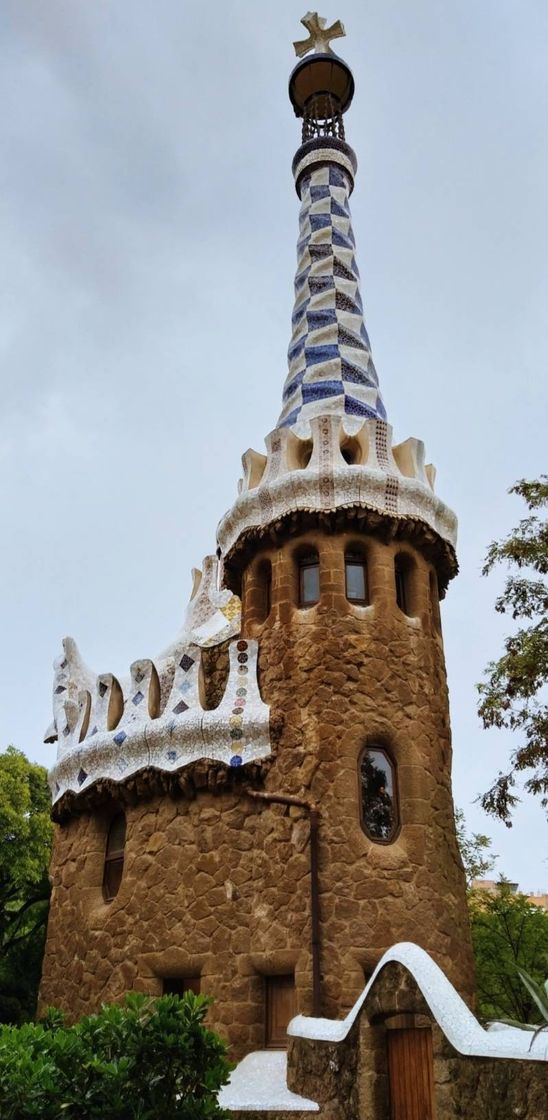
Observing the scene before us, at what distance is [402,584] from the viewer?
10.1m

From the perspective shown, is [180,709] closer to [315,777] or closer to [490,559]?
[315,777]

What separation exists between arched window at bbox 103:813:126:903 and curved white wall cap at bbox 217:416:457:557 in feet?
10.2

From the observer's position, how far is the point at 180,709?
9.51 metres

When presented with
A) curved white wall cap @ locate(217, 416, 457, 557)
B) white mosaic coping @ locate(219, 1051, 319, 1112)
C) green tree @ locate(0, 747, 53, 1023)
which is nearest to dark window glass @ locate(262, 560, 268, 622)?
curved white wall cap @ locate(217, 416, 457, 557)

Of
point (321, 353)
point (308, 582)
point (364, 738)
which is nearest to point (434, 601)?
point (308, 582)

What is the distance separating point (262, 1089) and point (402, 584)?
4.88 metres

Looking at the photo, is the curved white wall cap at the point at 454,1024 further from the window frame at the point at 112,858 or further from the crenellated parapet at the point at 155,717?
the window frame at the point at 112,858

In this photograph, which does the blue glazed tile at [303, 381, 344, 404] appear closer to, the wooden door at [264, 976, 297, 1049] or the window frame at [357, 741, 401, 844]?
the window frame at [357, 741, 401, 844]

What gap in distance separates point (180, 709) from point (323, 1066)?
3686 millimetres

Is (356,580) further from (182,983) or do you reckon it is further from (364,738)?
(182,983)

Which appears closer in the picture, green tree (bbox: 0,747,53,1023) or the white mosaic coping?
the white mosaic coping

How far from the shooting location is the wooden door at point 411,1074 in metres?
5.66

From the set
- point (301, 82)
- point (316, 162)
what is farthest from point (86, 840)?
point (301, 82)

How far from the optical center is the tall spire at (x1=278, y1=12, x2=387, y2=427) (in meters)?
11.3
